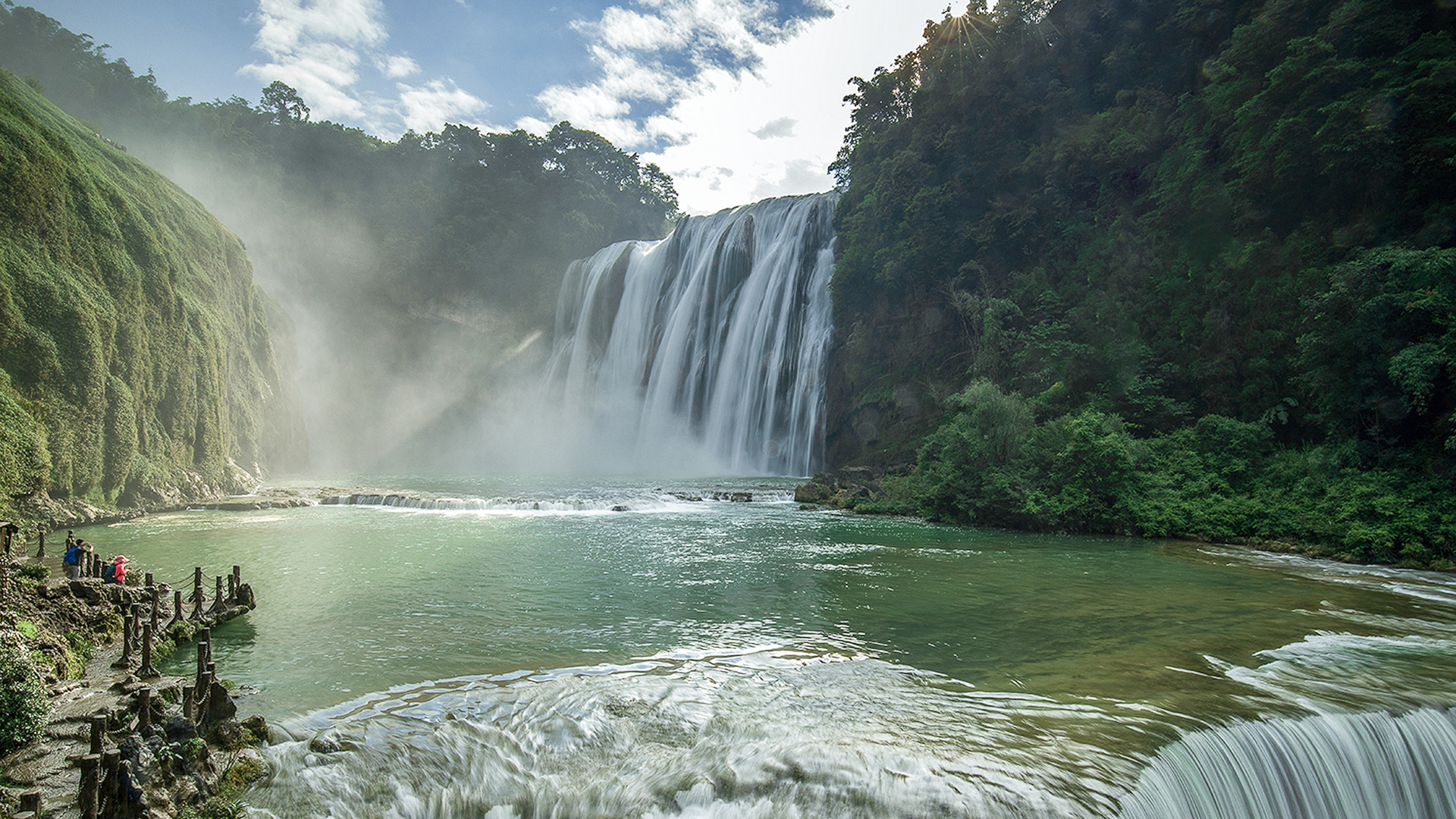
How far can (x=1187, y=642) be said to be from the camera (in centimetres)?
820

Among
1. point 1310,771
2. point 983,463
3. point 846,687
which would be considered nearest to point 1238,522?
point 983,463

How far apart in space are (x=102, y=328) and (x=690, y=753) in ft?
73.0

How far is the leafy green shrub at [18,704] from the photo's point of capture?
16.3ft

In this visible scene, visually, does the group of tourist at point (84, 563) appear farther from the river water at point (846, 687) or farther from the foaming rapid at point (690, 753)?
the foaming rapid at point (690, 753)

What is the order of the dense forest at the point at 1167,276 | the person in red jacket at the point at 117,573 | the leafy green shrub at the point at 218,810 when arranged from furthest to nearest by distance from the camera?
the dense forest at the point at 1167,276 < the person in red jacket at the point at 117,573 < the leafy green shrub at the point at 218,810

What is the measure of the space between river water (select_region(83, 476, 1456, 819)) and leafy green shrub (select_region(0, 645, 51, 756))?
5.07ft

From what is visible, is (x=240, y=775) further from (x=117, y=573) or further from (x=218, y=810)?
(x=117, y=573)

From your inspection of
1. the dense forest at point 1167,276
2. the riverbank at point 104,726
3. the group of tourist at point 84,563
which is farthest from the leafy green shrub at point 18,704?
the dense forest at point 1167,276

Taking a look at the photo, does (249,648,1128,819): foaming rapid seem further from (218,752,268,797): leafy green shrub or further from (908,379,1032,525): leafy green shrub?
(908,379,1032,525): leafy green shrub

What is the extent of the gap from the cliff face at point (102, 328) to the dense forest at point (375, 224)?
2594 cm

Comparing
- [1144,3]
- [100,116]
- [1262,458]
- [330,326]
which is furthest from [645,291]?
[100,116]

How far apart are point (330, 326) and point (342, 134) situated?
19.4 metres

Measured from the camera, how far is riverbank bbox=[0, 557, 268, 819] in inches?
171

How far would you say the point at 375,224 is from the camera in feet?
200
